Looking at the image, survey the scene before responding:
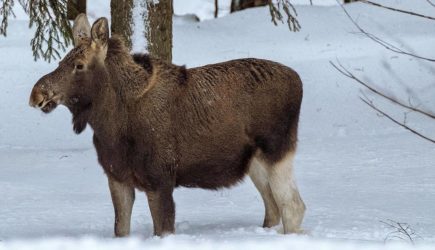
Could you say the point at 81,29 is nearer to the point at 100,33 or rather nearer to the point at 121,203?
the point at 100,33

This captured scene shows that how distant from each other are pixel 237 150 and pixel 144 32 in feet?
13.7

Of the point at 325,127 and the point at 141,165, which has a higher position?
the point at 141,165

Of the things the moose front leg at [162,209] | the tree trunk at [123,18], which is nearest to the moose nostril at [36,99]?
the moose front leg at [162,209]

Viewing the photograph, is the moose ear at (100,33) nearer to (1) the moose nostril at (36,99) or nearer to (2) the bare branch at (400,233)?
(1) the moose nostril at (36,99)

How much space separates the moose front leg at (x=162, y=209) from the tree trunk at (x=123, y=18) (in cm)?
436

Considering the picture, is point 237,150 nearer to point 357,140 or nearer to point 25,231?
point 25,231

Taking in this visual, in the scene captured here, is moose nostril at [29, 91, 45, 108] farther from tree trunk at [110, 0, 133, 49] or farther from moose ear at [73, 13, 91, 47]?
tree trunk at [110, 0, 133, 49]

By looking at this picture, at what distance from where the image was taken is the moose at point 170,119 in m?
7.64

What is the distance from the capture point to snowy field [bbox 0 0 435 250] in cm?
844

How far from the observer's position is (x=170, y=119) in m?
7.82

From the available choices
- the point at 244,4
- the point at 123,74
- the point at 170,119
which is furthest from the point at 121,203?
the point at 244,4

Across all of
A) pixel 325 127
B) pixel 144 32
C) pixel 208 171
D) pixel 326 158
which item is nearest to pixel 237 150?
pixel 208 171

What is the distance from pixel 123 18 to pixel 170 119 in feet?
14.3

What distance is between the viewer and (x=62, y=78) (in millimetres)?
7555
